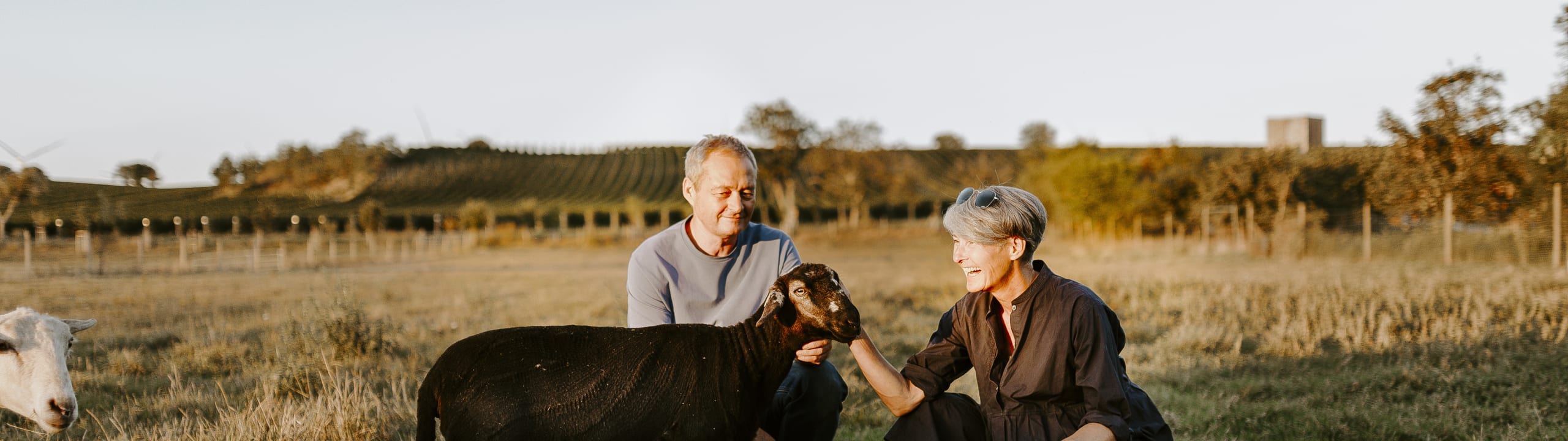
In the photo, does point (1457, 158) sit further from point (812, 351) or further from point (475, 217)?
point (475, 217)

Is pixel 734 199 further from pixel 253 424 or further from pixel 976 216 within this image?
pixel 253 424

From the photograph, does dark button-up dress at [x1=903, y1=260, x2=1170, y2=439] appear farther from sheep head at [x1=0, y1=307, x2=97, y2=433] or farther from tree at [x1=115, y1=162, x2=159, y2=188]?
tree at [x1=115, y1=162, x2=159, y2=188]

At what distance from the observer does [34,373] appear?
461 cm

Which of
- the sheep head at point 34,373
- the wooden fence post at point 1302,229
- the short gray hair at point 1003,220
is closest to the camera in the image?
the short gray hair at point 1003,220

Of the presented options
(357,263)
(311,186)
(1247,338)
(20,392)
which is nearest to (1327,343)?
(1247,338)

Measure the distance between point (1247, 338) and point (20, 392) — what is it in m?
11.0

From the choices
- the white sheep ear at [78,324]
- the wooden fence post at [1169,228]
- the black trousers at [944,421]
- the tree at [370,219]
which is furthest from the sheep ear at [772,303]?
the tree at [370,219]

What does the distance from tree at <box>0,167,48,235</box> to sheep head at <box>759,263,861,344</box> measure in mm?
17133

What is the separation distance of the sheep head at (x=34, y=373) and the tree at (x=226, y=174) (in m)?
86.5

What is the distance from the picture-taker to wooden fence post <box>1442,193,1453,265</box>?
19.2 m

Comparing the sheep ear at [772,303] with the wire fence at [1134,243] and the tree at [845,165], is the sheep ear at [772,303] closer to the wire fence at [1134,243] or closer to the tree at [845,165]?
the wire fence at [1134,243]

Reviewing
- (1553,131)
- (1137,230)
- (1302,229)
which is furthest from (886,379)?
(1137,230)

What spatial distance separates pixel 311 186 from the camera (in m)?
85.8

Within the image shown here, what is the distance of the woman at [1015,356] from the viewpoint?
3730 mm
